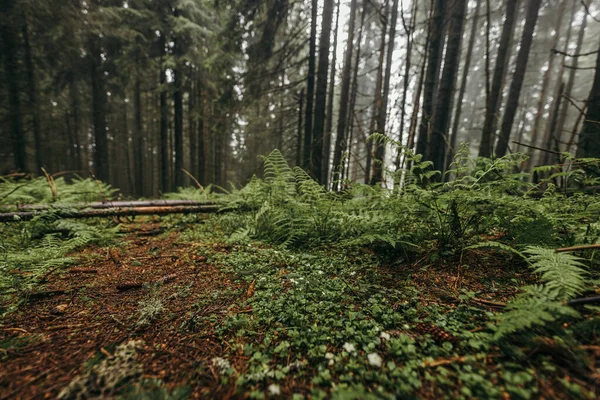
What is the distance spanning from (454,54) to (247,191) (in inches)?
210

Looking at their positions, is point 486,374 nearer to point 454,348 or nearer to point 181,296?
point 454,348

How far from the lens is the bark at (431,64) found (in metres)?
4.91

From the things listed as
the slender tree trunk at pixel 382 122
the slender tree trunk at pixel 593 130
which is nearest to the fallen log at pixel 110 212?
the slender tree trunk at pixel 382 122

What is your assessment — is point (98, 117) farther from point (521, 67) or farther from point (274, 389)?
point (521, 67)

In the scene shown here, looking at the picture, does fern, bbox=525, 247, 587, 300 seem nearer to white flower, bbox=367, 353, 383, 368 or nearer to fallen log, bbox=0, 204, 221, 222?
white flower, bbox=367, 353, 383, 368

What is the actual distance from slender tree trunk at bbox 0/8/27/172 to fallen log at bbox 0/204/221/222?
27.9ft

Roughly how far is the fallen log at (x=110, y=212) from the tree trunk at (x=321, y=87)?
11.9 ft

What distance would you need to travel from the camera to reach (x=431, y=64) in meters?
5.25

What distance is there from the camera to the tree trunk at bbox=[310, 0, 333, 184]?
7312mm

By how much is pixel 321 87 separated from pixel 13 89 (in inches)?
481

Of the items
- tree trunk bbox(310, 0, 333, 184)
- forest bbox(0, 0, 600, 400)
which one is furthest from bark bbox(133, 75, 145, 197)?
forest bbox(0, 0, 600, 400)

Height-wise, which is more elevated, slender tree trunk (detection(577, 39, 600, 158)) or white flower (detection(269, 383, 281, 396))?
slender tree trunk (detection(577, 39, 600, 158))

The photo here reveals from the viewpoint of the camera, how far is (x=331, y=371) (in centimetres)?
122

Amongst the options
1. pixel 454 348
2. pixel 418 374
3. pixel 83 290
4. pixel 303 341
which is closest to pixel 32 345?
pixel 83 290
